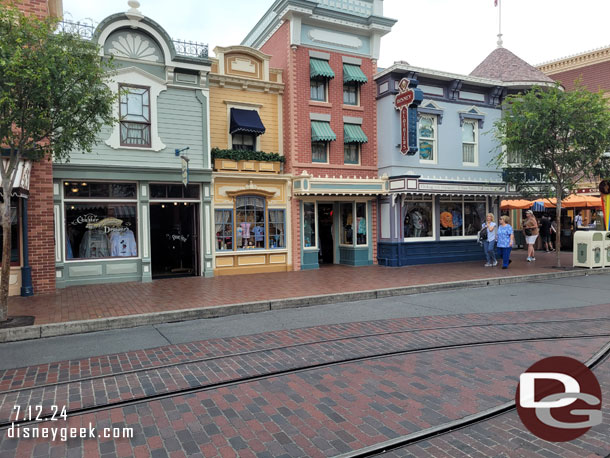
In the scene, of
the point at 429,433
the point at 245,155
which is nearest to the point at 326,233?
the point at 245,155

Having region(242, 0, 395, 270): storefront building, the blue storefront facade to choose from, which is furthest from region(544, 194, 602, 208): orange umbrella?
region(242, 0, 395, 270): storefront building

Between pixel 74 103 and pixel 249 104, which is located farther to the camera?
pixel 249 104

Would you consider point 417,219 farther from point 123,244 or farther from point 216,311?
point 216,311

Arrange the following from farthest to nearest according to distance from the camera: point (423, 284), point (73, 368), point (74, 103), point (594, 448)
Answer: point (423, 284)
point (74, 103)
point (73, 368)
point (594, 448)

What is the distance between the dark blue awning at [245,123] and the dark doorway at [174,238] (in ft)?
9.34

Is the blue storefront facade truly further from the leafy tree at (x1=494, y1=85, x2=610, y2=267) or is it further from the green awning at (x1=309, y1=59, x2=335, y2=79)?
the leafy tree at (x1=494, y1=85, x2=610, y2=267)

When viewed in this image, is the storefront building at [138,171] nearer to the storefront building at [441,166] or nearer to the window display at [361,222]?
the window display at [361,222]

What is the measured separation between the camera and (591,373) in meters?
5.06

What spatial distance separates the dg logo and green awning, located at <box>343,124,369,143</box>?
39.7 feet

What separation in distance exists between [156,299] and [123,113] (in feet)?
20.3

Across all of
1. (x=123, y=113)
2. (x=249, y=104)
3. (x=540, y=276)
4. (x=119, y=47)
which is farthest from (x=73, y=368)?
(x=540, y=276)

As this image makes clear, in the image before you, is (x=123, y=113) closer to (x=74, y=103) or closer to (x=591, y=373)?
(x=74, y=103)

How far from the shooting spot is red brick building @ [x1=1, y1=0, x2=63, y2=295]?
10.9 meters

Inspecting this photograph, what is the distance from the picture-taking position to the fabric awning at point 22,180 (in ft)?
32.4
